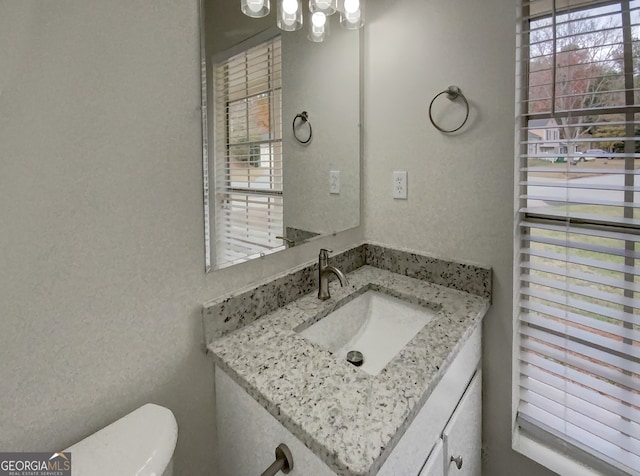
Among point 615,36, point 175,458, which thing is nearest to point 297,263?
point 175,458

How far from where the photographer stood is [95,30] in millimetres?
724

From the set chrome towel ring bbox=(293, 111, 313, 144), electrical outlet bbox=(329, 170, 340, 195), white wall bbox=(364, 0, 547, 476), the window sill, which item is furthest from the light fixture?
the window sill

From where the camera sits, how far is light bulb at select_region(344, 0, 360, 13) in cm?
130

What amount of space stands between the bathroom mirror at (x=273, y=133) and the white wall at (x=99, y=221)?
2.3 inches

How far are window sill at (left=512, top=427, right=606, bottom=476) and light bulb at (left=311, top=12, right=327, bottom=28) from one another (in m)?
1.77

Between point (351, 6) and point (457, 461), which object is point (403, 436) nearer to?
point (457, 461)

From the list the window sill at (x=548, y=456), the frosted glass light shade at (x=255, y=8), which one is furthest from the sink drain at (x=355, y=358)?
the frosted glass light shade at (x=255, y=8)

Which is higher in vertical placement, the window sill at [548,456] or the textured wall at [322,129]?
the textured wall at [322,129]

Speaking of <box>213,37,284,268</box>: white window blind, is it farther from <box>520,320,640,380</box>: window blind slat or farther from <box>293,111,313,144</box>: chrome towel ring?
<box>520,320,640,380</box>: window blind slat

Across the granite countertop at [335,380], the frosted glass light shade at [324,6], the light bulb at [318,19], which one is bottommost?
the granite countertop at [335,380]

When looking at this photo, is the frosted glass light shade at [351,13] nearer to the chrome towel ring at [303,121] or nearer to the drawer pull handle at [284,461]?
the chrome towel ring at [303,121]

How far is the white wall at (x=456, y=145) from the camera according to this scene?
1.18 m

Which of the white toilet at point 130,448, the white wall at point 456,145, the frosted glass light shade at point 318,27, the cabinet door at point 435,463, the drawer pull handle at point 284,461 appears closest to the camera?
the white toilet at point 130,448

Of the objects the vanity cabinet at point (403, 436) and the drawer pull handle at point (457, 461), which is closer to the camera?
the vanity cabinet at point (403, 436)
